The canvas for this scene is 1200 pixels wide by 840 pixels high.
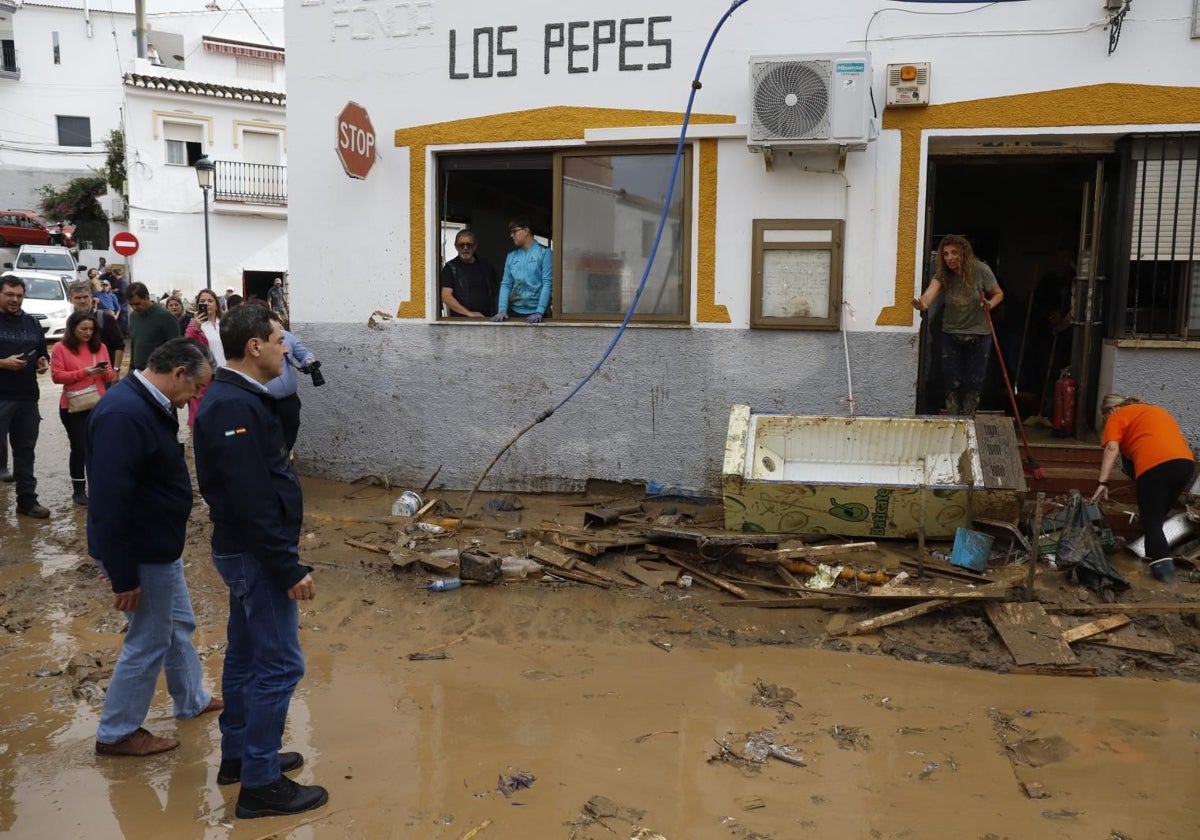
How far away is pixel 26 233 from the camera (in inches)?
1264

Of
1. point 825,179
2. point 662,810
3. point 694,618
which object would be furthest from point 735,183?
point 662,810

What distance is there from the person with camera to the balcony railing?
77.5 ft

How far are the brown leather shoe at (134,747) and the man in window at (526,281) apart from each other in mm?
5136

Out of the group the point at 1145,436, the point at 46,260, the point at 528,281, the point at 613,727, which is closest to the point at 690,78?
the point at 528,281

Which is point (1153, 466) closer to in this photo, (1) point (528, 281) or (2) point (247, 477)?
(1) point (528, 281)

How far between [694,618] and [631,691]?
1.14 meters

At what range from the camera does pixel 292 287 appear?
30.7 ft

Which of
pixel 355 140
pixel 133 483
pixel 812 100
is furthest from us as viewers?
pixel 355 140

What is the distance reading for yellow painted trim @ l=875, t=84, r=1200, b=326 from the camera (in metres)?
7.39

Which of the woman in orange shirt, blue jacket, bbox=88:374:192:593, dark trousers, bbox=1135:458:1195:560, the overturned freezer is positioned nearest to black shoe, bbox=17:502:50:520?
blue jacket, bbox=88:374:192:593

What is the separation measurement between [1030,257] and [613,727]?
32.3 feet

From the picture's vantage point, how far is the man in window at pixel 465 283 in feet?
29.8

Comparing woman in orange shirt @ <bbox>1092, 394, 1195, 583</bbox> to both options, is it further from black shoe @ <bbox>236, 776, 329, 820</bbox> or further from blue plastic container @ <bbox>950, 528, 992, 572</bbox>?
black shoe @ <bbox>236, 776, 329, 820</bbox>

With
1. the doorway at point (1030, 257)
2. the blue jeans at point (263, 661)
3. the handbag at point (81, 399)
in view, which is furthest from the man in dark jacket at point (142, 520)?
the doorway at point (1030, 257)
